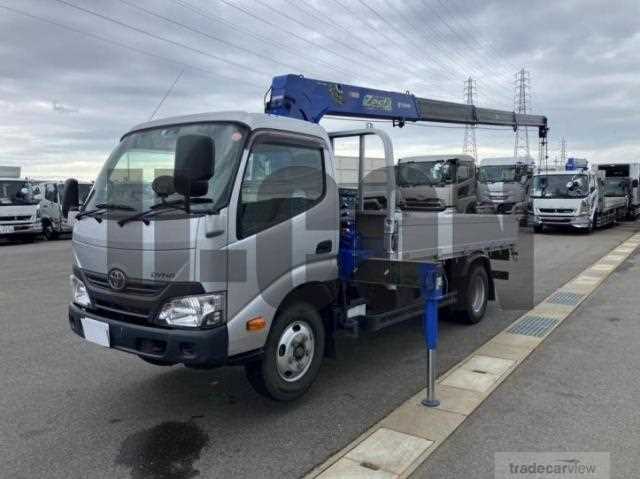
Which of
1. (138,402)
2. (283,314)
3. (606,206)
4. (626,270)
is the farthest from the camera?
(606,206)

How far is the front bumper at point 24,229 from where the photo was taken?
17.9 metres

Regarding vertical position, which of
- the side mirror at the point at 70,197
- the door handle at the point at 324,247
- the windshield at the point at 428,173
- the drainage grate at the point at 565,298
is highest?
the windshield at the point at 428,173

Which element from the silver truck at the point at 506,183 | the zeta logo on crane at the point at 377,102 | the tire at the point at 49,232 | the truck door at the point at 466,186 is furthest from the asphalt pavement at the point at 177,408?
the silver truck at the point at 506,183

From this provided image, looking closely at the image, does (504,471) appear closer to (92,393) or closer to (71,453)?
(71,453)

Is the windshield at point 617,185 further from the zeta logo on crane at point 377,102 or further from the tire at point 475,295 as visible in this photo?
the tire at point 475,295

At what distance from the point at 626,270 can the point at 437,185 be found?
5.39 meters

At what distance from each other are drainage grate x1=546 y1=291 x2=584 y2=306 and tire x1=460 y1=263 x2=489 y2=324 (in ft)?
5.60

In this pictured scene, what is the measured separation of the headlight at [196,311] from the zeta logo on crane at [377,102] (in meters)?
4.65

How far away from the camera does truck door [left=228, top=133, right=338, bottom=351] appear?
12.3ft

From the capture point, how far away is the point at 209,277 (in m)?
3.54

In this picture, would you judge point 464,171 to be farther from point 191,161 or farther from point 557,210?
point 191,161

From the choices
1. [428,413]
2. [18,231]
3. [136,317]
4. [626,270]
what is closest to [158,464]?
[136,317]

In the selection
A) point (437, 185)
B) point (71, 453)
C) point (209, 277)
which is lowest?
point (71, 453)

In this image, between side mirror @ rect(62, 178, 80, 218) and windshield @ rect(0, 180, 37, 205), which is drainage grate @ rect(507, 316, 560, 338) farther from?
windshield @ rect(0, 180, 37, 205)
